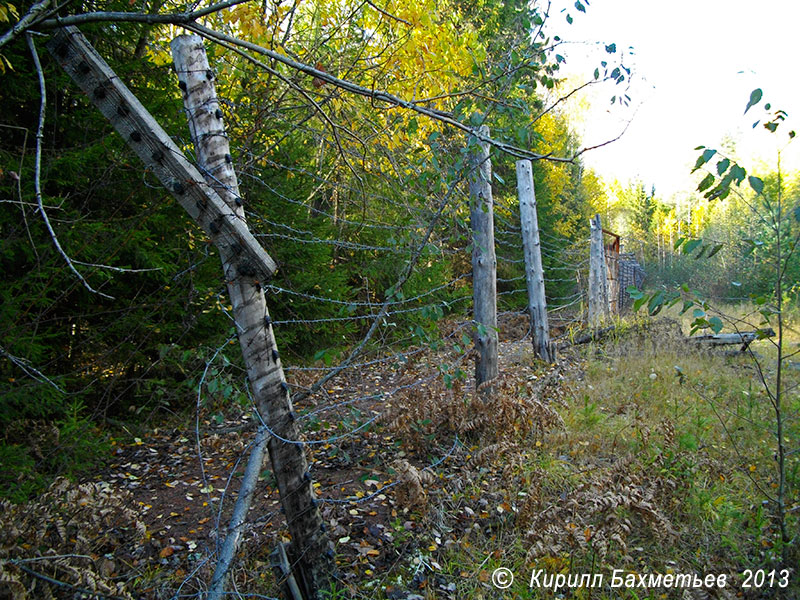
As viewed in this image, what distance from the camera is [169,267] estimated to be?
16.4 feet

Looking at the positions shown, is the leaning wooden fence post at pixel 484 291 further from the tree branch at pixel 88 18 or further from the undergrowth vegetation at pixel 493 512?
the tree branch at pixel 88 18

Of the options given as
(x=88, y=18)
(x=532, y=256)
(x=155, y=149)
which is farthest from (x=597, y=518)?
(x=532, y=256)

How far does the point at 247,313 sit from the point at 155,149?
0.82 meters

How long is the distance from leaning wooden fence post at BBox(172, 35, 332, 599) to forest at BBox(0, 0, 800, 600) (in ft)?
0.04

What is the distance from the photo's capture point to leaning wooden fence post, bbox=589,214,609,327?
932cm

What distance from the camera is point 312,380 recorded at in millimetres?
6527

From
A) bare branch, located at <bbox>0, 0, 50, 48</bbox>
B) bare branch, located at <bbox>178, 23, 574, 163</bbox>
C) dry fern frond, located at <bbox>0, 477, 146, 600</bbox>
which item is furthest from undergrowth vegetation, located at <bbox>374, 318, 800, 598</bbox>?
bare branch, located at <bbox>0, 0, 50, 48</bbox>

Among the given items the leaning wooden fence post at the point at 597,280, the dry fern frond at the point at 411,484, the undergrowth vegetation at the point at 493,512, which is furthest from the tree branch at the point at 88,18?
the leaning wooden fence post at the point at 597,280

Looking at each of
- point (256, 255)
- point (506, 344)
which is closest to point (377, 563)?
point (256, 255)

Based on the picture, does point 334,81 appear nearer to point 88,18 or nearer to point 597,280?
point 88,18

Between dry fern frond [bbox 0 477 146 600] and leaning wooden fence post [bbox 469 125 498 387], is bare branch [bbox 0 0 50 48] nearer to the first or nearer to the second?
dry fern frond [bbox 0 477 146 600]

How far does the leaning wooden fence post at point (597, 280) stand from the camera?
9.32m

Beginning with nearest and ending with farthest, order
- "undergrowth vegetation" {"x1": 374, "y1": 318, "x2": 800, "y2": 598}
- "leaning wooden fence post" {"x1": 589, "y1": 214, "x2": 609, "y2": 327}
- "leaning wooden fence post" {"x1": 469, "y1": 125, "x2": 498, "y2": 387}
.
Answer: "undergrowth vegetation" {"x1": 374, "y1": 318, "x2": 800, "y2": 598}
"leaning wooden fence post" {"x1": 469, "y1": 125, "x2": 498, "y2": 387}
"leaning wooden fence post" {"x1": 589, "y1": 214, "x2": 609, "y2": 327}

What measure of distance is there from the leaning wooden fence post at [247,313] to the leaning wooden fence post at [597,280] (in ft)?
25.1
